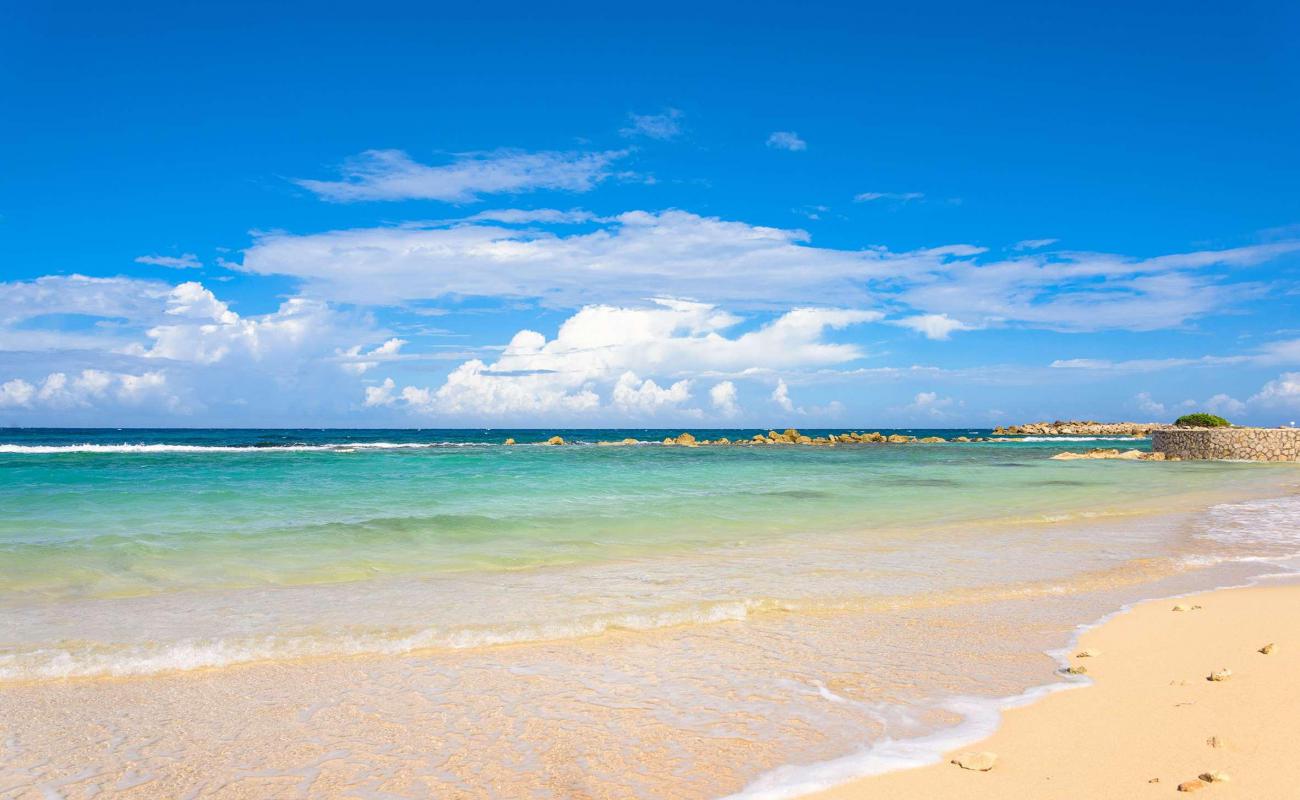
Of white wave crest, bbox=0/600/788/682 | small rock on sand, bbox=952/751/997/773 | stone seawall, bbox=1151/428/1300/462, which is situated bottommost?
white wave crest, bbox=0/600/788/682

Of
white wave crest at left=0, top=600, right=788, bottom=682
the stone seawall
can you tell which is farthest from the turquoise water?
the stone seawall

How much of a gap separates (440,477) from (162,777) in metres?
23.1

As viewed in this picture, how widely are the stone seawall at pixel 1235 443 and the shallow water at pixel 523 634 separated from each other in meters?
30.1

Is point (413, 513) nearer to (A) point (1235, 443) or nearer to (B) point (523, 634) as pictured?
(B) point (523, 634)

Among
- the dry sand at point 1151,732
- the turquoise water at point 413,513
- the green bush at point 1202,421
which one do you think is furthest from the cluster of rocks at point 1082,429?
the dry sand at point 1151,732

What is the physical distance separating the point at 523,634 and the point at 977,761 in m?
3.81

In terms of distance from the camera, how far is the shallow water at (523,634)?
13.8 feet

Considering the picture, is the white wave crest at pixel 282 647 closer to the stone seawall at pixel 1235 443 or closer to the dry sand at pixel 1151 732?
the dry sand at pixel 1151 732

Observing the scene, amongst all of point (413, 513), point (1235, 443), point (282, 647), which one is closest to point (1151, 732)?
point (282, 647)

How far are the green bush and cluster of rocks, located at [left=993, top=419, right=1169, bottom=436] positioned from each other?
48886 mm

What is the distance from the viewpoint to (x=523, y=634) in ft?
22.0

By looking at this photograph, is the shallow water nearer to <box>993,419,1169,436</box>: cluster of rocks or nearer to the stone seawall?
the stone seawall

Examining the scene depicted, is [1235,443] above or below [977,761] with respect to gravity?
above

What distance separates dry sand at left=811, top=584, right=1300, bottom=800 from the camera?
3766 mm
